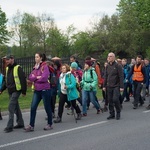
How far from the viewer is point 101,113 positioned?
38.7 ft

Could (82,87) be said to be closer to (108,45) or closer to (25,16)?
(108,45)

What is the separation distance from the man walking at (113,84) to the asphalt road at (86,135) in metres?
0.38

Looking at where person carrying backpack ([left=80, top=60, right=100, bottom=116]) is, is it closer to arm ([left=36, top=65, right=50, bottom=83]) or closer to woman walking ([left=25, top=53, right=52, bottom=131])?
woman walking ([left=25, top=53, right=52, bottom=131])

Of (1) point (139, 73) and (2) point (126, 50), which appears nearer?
(1) point (139, 73)

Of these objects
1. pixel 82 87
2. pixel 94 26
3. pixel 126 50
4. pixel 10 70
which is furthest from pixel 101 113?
pixel 94 26

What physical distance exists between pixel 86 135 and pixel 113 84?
2.51m

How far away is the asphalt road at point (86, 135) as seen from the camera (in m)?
7.29

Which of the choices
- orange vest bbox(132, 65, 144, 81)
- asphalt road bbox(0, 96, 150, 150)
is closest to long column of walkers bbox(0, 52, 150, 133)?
orange vest bbox(132, 65, 144, 81)

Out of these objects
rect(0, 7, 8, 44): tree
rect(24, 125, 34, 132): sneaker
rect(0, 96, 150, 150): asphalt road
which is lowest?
rect(0, 96, 150, 150): asphalt road

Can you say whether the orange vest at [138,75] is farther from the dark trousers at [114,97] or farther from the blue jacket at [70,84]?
the blue jacket at [70,84]

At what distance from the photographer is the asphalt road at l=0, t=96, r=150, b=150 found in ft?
23.9

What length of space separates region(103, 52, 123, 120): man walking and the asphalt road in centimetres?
38

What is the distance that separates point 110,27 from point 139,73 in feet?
131

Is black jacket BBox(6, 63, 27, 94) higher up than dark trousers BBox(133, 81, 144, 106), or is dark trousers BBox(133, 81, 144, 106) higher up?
black jacket BBox(6, 63, 27, 94)
